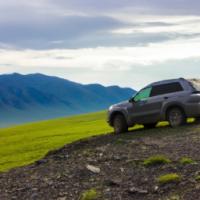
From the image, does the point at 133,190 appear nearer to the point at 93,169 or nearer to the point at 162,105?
the point at 93,169

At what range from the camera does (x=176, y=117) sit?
47.8 feet

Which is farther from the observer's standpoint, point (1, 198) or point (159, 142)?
point (159, 142)

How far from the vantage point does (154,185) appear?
7.25 meters

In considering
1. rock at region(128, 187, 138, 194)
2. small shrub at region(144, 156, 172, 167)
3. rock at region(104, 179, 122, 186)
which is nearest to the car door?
small shrub at region(144, 156, 172, 167)

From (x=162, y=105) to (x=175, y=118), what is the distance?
2.84ft

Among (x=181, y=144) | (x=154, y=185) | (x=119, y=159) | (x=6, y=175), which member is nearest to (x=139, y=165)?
(x=119, y=159)

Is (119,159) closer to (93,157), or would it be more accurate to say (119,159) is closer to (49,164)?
(93,157)

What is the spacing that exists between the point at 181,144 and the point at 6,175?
630 cm

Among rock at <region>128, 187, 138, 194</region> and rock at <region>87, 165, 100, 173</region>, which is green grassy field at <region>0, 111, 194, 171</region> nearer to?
rock at <region>87, 165, 100, 173</region>

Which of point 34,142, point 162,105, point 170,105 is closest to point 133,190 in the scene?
point 170,105

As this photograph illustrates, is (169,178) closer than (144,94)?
Yes

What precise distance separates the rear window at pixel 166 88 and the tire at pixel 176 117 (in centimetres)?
95

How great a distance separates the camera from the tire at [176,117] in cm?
1442

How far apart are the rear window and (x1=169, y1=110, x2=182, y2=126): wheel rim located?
42.7 inches
